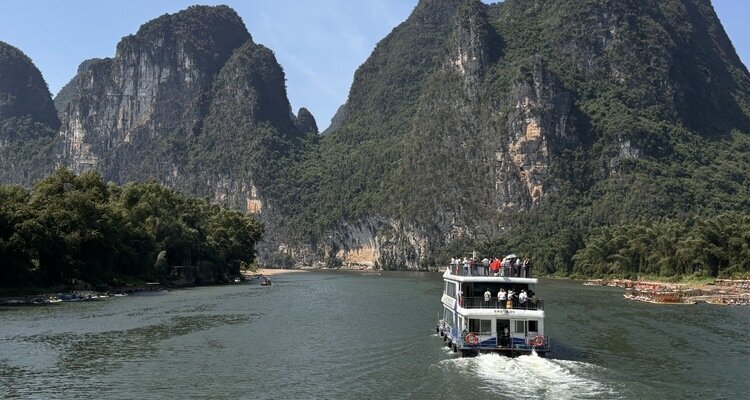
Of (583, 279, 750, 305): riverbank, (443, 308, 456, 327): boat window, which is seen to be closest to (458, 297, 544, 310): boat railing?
(443, 308, 456, 327): boat window

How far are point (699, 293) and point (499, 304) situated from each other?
54.6 m

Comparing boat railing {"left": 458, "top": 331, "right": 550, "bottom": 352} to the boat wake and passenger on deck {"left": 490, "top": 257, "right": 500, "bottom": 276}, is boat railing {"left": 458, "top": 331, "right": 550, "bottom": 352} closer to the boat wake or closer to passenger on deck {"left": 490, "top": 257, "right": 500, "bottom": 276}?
the boat wake

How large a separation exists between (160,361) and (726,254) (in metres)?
83.8

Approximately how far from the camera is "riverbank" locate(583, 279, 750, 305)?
255ft

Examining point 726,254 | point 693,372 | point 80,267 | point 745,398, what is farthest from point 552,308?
point 80,267

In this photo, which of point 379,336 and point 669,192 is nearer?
point 379,336

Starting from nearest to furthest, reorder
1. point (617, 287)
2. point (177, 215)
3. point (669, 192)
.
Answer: point (617, 287) → point (177, 215) → point (669, 192)

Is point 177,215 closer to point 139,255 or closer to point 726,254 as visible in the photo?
point 139,255

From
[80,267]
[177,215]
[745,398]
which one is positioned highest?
[177,215]

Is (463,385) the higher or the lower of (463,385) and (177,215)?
the lower

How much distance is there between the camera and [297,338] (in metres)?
49.2

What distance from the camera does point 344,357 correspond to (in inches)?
1624

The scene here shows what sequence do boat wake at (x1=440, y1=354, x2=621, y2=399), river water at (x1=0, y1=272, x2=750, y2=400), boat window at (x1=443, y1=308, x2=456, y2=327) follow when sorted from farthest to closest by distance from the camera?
boat window at (x1=443, y1=308, x2=456, y2=327) < river water at (x1=0, y1=272, x2=750, y2=400) < boat wake at (x1=440, y1=354, x2=621, y2=399)

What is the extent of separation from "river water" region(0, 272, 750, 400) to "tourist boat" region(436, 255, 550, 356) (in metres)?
0.86
